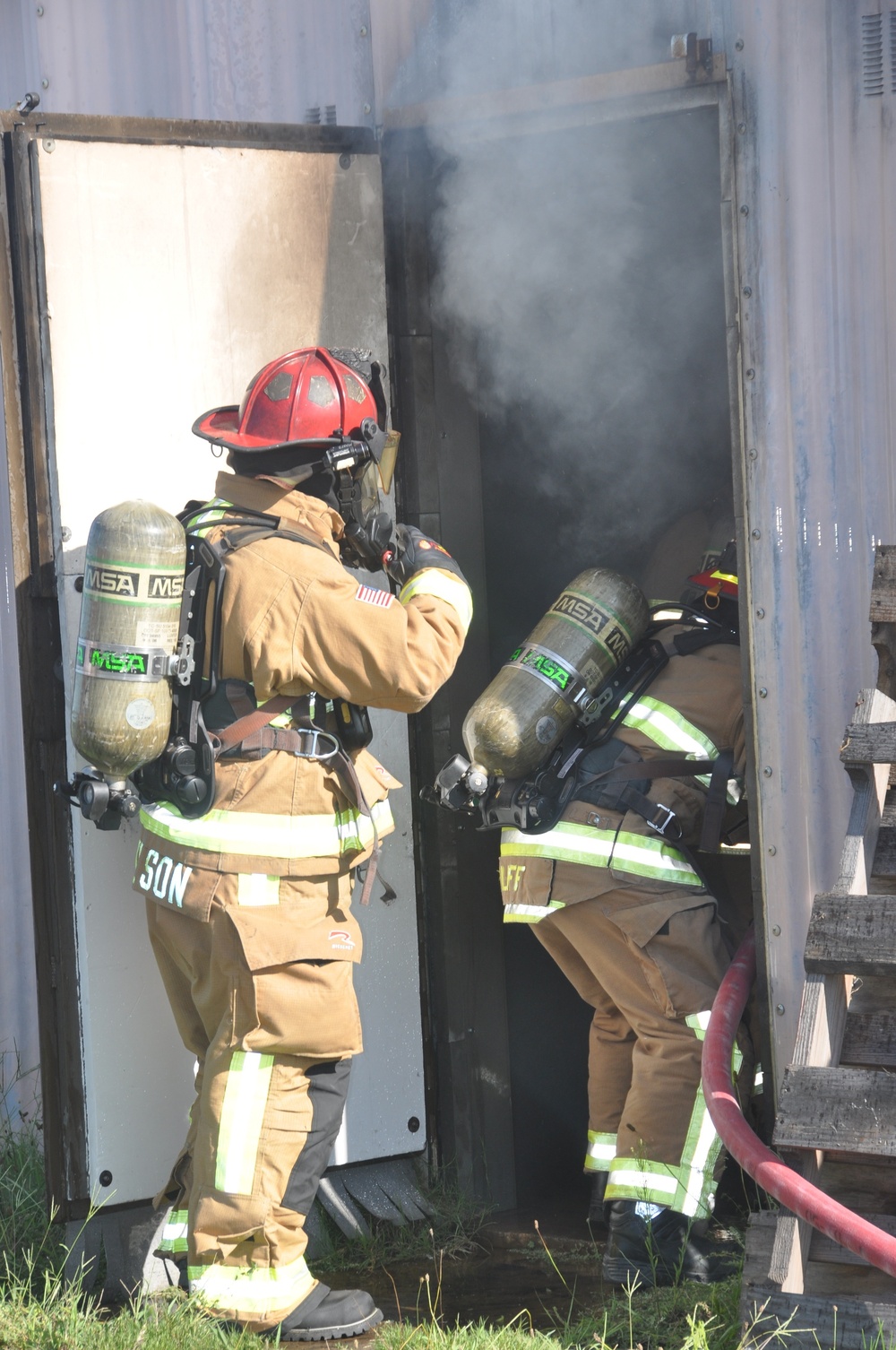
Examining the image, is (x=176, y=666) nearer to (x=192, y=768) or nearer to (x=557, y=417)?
(x=192, y=768)

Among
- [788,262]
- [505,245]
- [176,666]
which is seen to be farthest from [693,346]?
[176,666]

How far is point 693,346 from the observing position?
5605 mm

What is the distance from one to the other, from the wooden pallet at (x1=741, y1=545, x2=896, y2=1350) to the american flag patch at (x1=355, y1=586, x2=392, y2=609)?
114 cm

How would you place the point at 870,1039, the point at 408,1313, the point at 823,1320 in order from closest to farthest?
the point at 823,1320, the point at 870,1039, the point at 408,1313

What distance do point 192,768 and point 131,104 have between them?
2.81 metres

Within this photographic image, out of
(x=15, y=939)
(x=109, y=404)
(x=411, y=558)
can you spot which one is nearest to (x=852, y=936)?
(x=411, y=558)

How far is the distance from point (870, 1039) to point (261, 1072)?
4.61ft

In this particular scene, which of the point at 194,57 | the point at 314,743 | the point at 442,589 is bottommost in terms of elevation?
the point at 314,743

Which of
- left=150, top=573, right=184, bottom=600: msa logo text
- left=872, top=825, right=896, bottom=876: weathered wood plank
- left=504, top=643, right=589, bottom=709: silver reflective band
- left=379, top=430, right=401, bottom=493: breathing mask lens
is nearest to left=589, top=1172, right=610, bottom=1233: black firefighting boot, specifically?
left=504, top=643, right=589, bottom=709: silver reflective band

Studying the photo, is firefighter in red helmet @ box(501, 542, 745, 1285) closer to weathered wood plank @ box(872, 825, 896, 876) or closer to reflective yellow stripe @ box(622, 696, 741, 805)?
reflective yellow stripe @ box(622, 696, 741, 805)

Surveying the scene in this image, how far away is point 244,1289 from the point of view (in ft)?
11.6

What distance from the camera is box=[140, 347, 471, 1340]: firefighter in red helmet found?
359cm

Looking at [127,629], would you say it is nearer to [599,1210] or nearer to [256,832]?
[256,832]

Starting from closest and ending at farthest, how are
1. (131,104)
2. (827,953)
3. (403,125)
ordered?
(827,953) < (403,125) < (131,104)
